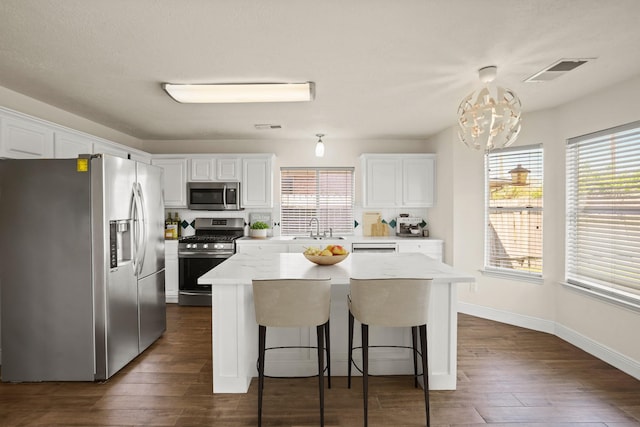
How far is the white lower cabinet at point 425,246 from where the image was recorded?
5.07m

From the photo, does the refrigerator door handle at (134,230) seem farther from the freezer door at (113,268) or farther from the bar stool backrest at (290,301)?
the bar stool backrest at (290,301)

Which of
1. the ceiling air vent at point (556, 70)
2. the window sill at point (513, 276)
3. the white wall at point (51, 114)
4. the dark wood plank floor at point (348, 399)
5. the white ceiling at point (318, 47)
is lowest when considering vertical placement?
the dark wood plank floor at point (348, 399)

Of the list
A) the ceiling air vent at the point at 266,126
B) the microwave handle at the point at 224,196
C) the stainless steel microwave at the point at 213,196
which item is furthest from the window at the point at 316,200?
the ceiling air vent at the point at 266,126

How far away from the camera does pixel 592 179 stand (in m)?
3.46

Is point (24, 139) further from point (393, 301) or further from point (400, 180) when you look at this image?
point (400, 180)

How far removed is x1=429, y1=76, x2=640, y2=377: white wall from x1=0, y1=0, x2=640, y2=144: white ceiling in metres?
0.28

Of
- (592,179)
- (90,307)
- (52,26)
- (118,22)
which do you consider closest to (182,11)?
(118,22)

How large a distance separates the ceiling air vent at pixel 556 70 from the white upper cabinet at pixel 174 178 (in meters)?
4.49

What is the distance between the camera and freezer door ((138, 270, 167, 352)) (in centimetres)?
331

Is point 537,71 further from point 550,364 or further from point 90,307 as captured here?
point 90,307

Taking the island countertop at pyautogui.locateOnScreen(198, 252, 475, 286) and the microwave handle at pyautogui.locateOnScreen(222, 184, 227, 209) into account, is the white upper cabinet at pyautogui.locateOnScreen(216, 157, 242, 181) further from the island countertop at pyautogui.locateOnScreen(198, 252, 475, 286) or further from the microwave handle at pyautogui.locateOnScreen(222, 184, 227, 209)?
the island countertop at pyautogui.locateOnScreen(198, 252, 475, 286)

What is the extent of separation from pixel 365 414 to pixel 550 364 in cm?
201

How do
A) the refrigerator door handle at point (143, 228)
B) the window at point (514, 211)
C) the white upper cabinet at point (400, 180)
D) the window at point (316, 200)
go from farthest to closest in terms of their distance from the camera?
the window at point (316, 200)
the white upper cabinet at point (400, 180)
the window at point (514, 211)
the refrigerator door handle at point (143, 228)

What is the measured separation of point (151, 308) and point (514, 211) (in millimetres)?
4192
